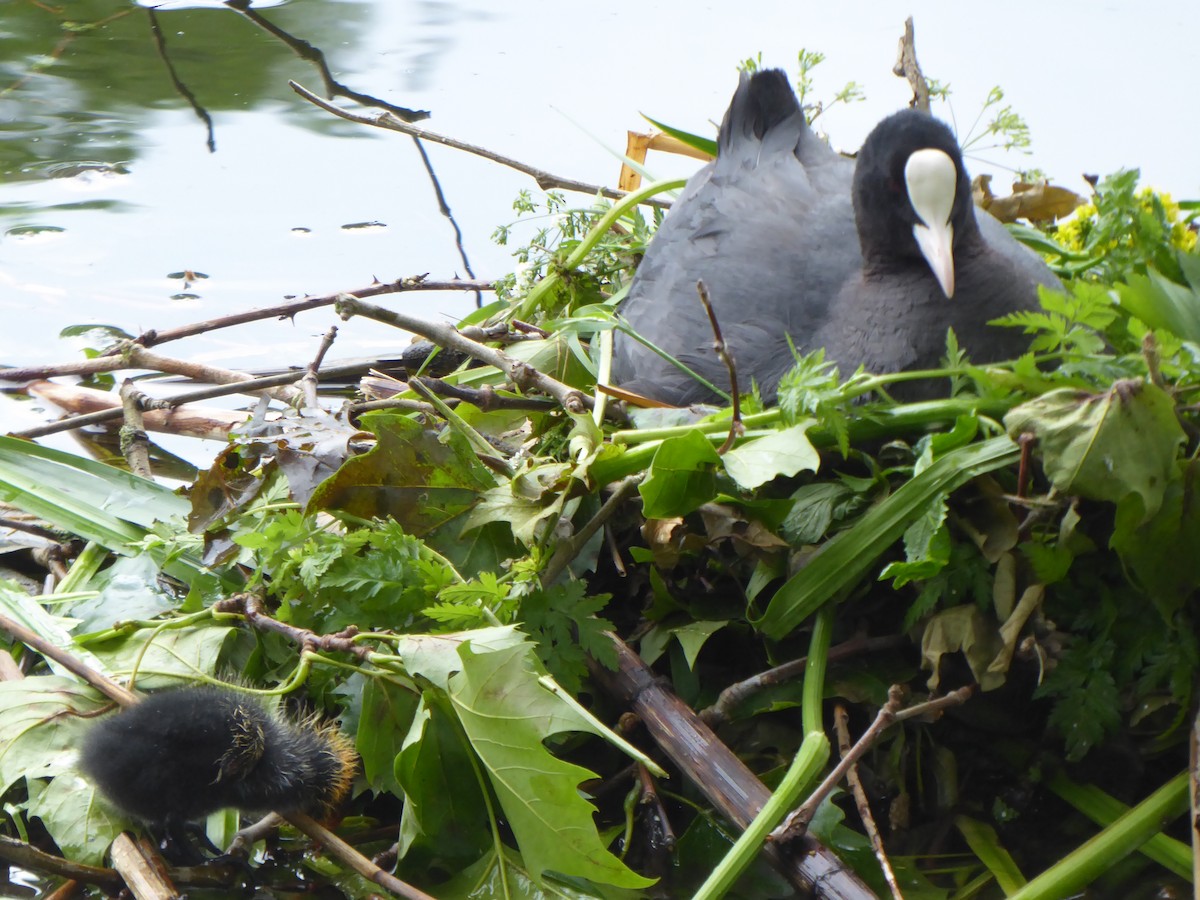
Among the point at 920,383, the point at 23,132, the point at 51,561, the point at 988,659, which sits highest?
the point at 920,383

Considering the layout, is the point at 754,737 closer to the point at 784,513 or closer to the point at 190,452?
the point at 784,513

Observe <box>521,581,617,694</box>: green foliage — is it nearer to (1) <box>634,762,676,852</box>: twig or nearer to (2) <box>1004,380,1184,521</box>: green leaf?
(1) <box>634,762,676,852</box>: twig

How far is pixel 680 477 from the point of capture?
3.20ft

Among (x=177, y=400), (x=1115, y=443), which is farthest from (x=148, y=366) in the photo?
(x=1115, y=443)

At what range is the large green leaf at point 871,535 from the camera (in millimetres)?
936

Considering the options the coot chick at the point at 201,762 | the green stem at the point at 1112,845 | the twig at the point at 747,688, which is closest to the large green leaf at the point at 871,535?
the twig at the point at 747,688

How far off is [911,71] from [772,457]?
0.89 metres

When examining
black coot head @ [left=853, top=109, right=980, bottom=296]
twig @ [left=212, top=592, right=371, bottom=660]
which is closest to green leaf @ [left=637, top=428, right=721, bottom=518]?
twig @ [left=212, top=592, right=371, bottom=660]

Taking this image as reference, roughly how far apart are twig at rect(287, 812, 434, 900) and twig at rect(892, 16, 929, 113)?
3.78 ft

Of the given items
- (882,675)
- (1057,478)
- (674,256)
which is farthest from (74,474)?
(1057,478)

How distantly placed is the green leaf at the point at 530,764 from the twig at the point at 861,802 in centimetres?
15

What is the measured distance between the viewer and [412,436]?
109cm

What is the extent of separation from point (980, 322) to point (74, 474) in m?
0.96

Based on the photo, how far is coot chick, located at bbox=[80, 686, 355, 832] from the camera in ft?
2.93
